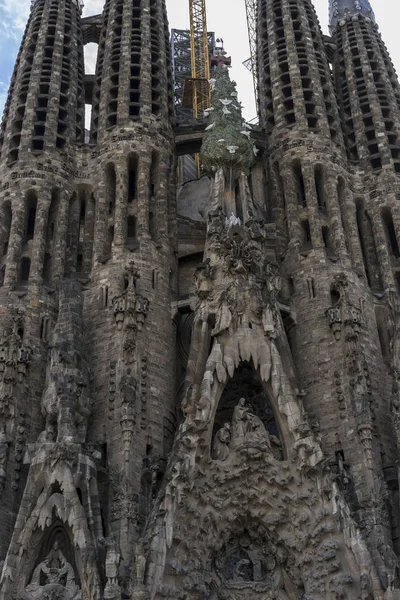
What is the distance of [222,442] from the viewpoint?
21.4 m

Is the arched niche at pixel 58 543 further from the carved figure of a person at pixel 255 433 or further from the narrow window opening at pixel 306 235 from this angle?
the narrow window opening at pixel 306 235

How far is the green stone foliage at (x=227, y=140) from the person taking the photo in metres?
27.6

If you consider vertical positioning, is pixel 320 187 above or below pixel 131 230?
above

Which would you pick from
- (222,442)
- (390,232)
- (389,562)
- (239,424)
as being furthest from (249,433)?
(390,232)

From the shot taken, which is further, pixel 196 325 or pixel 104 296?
pixel 104 296

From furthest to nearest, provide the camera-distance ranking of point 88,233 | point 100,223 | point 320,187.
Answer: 1. point 320,187
2. point 88,233
3. point 100,223

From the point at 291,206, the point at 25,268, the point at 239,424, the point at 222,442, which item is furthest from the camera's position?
the point at 291,206

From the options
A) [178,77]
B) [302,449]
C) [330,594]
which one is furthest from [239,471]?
[178,77]

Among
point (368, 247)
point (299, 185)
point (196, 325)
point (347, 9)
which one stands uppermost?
point (347, 9)

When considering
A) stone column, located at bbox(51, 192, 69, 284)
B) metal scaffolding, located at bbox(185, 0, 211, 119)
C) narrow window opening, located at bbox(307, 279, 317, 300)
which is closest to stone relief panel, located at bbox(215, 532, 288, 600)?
narrow window opening, located at bbox(307, 279, 317, 300)

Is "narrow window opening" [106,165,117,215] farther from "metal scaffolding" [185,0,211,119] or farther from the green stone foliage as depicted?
"metal scaffolding" [185,0,211,119]

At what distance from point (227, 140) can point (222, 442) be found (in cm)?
1122

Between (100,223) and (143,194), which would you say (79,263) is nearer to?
(100,223)

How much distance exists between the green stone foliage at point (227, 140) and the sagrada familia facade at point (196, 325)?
0.09m
